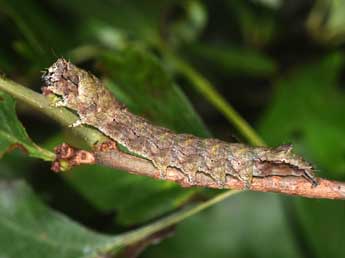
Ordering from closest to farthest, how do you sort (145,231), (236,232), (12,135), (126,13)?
(12,135)
(145,231)
(126,13)
(236,232)

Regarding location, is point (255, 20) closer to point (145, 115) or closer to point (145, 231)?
point (145, 115)

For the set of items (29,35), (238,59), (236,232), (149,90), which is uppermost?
(238,59)

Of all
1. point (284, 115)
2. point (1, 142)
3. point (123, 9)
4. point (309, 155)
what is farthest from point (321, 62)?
point (1, 142)

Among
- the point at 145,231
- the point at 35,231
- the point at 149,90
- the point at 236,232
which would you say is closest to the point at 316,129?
the point at 236,232

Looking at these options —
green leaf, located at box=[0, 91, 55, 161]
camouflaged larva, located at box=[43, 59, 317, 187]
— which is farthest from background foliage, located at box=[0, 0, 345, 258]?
camouflaged larva, located at box=[43, 59, 317, 187]

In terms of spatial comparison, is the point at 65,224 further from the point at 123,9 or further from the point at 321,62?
the point at 321,62

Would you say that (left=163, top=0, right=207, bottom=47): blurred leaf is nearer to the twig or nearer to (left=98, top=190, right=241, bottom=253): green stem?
(left=98, top=190, right=241, bottom=253): green stem

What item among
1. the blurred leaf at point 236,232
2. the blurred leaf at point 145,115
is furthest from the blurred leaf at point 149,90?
the blurred leaf at point 236,232
